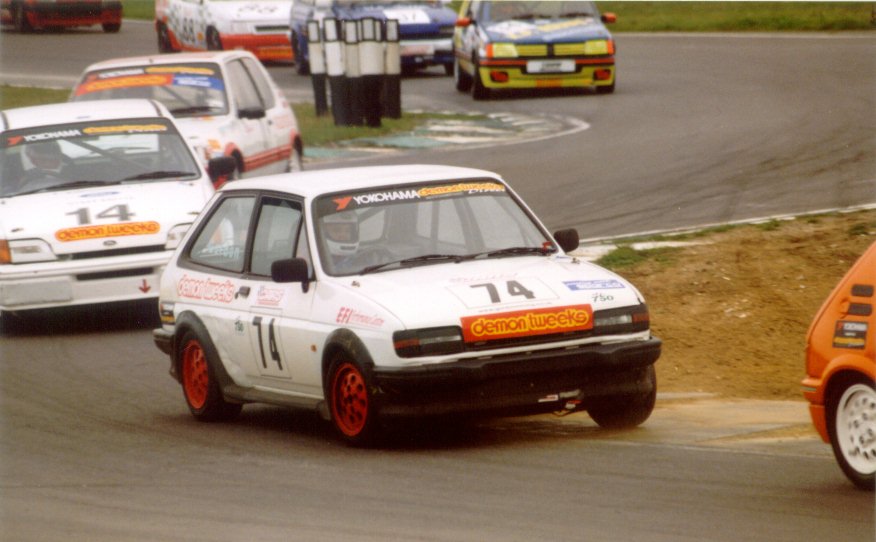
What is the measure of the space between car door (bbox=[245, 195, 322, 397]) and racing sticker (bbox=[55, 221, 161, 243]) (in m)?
3.55

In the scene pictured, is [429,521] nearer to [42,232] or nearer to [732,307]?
[732,307]

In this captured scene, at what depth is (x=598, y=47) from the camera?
26406 mm

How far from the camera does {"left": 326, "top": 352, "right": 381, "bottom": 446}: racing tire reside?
798 centimetres

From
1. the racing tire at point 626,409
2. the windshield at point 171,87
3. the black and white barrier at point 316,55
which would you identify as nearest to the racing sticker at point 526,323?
the racing tire at point 626,409

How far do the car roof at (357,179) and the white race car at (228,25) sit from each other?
2421 cm

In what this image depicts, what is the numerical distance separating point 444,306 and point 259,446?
1367mm

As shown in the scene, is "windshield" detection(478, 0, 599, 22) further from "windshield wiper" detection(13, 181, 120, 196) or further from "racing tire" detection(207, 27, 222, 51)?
"windshield wiper" detection(13, 181, 120, 196)

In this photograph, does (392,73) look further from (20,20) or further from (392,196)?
(20,20)

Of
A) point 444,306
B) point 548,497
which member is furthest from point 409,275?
point 548,497

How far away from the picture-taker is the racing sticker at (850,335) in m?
6.68

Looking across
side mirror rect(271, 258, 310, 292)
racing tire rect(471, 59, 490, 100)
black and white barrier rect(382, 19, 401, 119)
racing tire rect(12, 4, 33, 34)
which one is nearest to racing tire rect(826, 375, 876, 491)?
side mirror rect(271, 258, 310, 292)

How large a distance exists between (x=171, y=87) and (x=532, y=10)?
37.3 ft

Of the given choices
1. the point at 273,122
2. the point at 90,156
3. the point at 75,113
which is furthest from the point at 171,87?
the point at 90,156

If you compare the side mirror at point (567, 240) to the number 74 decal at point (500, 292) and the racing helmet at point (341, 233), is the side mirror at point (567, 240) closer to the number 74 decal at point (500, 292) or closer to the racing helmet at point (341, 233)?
the number 74 decal at point (500, 292)
